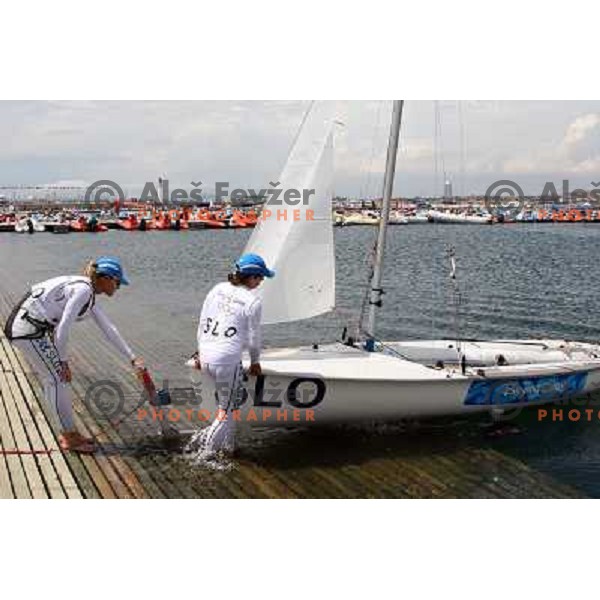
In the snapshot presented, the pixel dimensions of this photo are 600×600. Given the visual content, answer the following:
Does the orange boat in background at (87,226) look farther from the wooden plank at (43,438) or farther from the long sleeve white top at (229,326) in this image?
the long sleeve white top at (229,326)

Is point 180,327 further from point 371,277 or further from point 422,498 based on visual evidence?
point 422,498

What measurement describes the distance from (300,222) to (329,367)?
181 cm

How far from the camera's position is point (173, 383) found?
11.0 metres

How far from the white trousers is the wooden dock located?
27 centimetres

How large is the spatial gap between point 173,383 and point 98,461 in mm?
3740

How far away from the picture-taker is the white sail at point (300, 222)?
8.86 meters

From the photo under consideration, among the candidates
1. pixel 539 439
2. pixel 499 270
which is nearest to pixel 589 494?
pixel 539 439

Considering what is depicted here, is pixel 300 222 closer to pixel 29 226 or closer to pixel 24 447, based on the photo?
pixel 24 447

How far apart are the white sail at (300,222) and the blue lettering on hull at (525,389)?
2515mm

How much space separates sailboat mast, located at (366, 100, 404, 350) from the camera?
938cm

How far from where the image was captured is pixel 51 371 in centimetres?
714

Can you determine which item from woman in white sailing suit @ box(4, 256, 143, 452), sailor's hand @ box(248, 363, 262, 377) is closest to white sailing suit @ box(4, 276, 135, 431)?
woman in white sailing suit @ box(4, 256, 143, 452)

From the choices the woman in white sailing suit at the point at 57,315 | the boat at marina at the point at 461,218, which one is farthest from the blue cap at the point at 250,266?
the boat at marina at the point at 461,218

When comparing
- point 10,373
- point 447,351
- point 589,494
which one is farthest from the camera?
point 447,351
